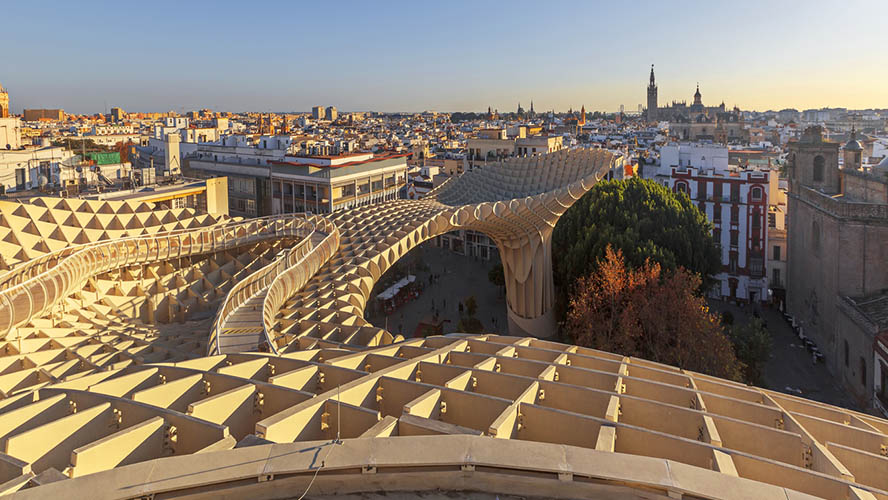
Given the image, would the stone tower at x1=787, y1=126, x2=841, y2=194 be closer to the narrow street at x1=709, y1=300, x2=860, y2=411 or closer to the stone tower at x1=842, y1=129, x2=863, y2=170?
the stone tower at x1=842, y1=129, x2=863, y2=170

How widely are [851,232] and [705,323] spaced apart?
41.3 ft

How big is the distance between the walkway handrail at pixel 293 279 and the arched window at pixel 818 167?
27.7 meters

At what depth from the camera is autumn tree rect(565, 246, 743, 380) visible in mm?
20797

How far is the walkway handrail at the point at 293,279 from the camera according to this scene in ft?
51.1

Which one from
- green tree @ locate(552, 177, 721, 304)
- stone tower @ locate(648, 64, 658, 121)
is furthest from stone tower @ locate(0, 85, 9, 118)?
stone tower @ locate(648, 64, 658, 121)

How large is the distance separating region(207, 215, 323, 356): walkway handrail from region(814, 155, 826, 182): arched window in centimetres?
2892

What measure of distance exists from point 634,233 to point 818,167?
44.5 ft

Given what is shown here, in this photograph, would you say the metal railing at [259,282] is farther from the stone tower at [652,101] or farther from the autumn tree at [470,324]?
the stone tower at [652,101]

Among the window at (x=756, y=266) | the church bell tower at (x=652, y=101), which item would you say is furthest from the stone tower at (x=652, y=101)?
the window at (x=756, y=266)

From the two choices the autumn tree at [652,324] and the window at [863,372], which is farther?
the window at [863,372]

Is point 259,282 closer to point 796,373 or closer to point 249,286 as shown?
point 249,286

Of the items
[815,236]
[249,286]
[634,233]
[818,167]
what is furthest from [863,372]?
[249,286]

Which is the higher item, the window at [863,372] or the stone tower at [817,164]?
the stone tower at [817,164]

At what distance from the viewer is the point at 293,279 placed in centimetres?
1872
